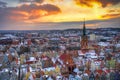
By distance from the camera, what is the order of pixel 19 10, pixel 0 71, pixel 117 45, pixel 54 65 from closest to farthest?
1. pixel 0 71
2. pixel 19 10
3. pixel 54 65
4. pixel 117 45

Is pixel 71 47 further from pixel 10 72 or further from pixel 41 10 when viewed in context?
pixel 10 72

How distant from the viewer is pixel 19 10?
4.05 meters

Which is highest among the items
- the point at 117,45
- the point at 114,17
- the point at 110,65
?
the point at 114,17

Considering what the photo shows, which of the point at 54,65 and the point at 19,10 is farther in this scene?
the point at 54,65

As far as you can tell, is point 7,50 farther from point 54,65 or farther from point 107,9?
point 107,9

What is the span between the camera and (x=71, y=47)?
16.0 ft

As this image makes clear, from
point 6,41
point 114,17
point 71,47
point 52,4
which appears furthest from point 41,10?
point 114,17

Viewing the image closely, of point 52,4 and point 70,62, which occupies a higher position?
point 52,4

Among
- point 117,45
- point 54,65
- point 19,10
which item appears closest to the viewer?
point 19,10

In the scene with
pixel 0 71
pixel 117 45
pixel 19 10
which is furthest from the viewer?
pixel 117 45

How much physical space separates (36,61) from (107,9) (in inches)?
66.4

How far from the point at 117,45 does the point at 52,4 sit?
1.56 m

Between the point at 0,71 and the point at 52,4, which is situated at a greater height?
the point at 52,4

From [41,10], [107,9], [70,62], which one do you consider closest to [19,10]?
[41,10]
